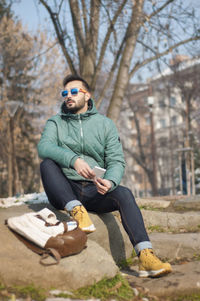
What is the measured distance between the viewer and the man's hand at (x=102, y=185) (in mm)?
3576

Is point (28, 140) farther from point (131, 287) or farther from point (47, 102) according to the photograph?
point (131, 287)

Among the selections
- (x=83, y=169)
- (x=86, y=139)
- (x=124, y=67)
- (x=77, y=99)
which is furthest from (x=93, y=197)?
(x=124, y=67)

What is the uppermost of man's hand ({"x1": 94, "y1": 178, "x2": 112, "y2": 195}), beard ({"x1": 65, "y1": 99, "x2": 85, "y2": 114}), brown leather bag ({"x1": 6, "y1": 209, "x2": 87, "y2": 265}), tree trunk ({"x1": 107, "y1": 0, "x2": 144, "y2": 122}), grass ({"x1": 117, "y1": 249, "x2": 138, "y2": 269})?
tree trunk ({"x1": 107, "y1": 0, "x2": 144, "y2": 122})

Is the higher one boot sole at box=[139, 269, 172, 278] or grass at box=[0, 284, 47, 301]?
grass at box=[0, 284, 47, 301]

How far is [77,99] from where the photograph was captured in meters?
4.18

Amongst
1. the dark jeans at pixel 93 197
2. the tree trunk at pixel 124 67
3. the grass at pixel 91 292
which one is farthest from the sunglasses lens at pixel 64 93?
the tree trunk at pixel 124 67

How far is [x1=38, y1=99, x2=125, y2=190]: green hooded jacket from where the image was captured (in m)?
3.96

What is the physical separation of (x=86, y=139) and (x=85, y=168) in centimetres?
56

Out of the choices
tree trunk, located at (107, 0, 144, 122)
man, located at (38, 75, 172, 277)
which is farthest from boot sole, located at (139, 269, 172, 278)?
tree trunk, located at (107, 0, 144, 122)

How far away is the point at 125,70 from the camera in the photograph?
29.5ft

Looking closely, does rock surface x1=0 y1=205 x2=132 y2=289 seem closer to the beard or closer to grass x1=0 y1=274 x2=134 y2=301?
grass x1=0 y1=274 x2=134 y2=301

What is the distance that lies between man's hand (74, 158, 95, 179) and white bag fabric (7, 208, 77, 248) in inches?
20.6

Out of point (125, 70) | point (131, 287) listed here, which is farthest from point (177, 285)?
point (125, 70)

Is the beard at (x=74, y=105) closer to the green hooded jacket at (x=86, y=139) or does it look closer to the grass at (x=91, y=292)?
the green hooded jacket at (x=86, y=139)
